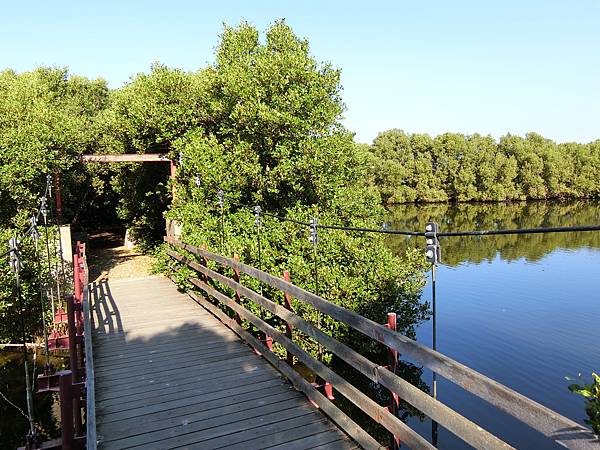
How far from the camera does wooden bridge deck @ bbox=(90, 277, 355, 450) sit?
3.72m

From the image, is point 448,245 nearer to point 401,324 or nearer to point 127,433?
point 401,324

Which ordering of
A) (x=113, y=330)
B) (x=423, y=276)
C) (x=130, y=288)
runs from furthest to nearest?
(x=423, y=276) → (x=130, y=288) → (x=113, y=330)

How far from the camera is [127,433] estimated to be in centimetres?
385

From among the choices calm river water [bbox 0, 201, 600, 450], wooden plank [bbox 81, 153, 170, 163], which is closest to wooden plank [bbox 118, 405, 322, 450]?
calm river water [bbox 0, 201, 600, 450]

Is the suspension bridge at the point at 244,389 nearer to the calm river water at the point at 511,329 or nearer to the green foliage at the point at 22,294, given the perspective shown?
the green foliage at the point at 22,294

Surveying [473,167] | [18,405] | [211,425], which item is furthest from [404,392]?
[473,167]

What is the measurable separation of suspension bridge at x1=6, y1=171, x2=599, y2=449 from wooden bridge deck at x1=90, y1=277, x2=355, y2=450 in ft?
0.04

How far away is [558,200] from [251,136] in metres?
60.2

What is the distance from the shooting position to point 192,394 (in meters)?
4.59

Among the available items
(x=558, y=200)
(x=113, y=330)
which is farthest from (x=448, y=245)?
(x=558, y=200)

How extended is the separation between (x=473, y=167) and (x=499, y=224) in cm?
2019

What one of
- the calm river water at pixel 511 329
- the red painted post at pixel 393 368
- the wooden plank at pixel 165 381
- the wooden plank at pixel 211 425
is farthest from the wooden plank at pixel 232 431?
the calm river water at pixel 511 329

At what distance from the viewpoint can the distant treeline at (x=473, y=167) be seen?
57094mm

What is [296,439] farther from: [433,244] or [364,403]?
[433,244]
